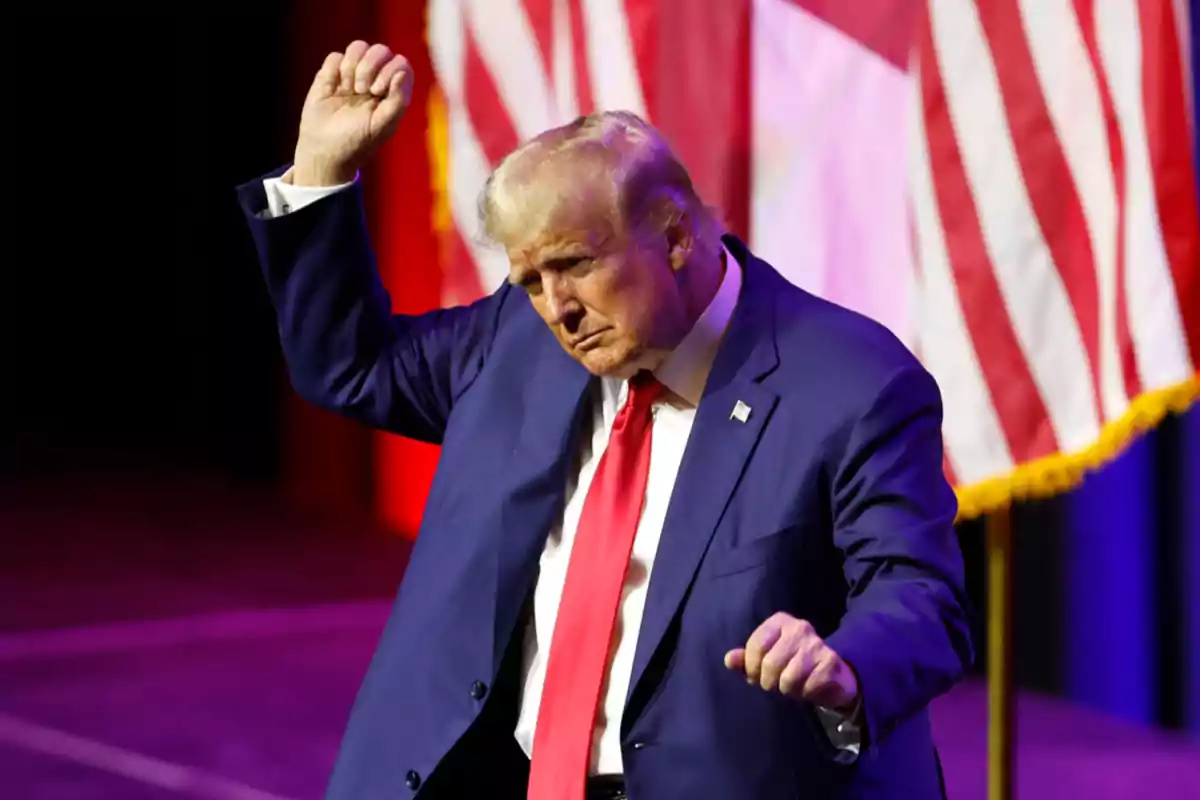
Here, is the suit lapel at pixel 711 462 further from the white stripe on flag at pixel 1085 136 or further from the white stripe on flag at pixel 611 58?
the white stripe on flag at pixel 611 58

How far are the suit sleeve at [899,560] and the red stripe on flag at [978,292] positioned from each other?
766 millimetres

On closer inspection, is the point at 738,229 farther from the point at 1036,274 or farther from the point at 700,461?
the point at 700,461

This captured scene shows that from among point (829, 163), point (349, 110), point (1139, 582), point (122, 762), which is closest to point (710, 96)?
point (829, 163)

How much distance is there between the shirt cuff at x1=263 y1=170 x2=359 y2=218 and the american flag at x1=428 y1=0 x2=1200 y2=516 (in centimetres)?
90

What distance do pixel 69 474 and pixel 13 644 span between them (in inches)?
102

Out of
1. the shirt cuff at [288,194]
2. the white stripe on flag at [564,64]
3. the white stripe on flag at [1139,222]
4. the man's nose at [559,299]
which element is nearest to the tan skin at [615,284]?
the man's nose at [559,299]

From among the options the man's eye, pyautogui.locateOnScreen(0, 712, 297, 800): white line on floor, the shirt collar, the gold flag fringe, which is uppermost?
the man's eye

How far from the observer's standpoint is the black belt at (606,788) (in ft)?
6.18

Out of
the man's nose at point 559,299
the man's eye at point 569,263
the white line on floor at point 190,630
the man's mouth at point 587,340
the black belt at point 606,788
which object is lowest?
the white line on floor at point 190,630

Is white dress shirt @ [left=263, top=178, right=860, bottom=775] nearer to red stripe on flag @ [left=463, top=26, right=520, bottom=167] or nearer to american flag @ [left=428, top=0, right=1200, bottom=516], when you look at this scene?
american flag @ [left=428, top=0, right=1200, bottom=516]

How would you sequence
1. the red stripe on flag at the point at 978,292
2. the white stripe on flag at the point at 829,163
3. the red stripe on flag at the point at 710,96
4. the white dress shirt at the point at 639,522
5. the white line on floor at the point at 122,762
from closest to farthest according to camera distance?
1. the white dress shirt at the point at 639,522
2. the red stripe on flag at the point at 978,292
3. the white stripe on flag at the point at 829,163
4. the red stripe on flag at the point at 710,96
5. the white line on floor at the point at 122,762

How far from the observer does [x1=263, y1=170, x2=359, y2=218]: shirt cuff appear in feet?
6.70

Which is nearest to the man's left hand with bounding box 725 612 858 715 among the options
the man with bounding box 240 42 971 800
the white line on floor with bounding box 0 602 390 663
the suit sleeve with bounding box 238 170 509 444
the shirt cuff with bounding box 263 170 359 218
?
the man with bounding box 240 42 971 800

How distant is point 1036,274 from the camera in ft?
8.21
